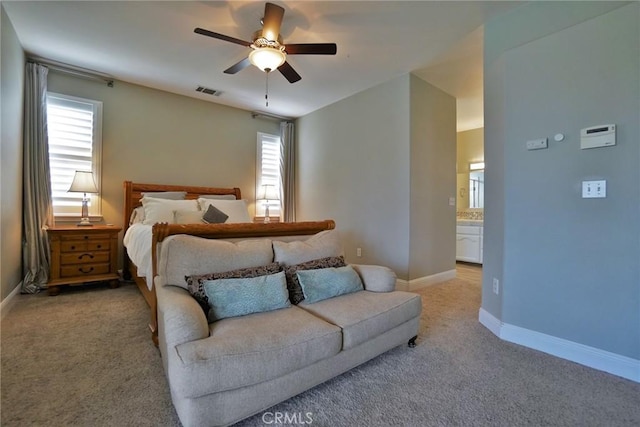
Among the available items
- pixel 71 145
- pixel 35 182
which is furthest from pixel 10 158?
pixel 71 145

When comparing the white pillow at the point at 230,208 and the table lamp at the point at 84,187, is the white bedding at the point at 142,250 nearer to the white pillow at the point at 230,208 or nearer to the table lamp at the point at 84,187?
the table lamp at the point at 84,187

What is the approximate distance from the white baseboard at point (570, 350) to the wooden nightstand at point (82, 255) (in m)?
4.31

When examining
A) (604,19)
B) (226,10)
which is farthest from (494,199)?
(226,10)

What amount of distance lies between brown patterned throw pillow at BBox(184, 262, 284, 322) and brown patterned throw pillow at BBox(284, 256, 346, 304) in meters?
0.09

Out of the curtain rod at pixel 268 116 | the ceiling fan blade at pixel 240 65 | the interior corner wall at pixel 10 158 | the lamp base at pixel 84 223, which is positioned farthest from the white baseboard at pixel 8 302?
the curtain rod at pixel 268 116

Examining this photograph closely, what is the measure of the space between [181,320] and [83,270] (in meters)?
3.04

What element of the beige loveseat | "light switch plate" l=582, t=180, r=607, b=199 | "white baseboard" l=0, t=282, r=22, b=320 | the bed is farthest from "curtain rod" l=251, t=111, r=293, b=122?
"light switch plate" l=582, t=180, r=607, b=199

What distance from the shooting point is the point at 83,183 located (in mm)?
3566

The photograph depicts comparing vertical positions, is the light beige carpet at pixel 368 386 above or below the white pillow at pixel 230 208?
below

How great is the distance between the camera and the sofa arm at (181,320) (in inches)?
55.1

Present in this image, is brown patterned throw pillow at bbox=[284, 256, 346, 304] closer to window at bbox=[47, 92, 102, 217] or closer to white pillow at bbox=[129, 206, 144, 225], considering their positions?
white pillow at bbox=[129, 206, 144, 225]

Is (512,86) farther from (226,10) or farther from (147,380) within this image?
(147,380)

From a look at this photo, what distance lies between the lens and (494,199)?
2.65 metres

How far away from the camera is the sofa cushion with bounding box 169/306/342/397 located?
127 cm
